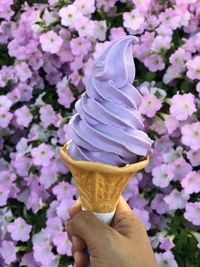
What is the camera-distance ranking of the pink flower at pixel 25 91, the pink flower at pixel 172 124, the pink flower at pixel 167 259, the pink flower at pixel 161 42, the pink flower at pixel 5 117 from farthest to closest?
the pink flower at pixel 25 91, the pink flower at pixel 5 117, the pink flower at pixel 161 42, the pink flower at pixel 172 124, the pink flower at pixel 167 259

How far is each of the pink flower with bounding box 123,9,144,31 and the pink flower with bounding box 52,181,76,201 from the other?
2.66 ft

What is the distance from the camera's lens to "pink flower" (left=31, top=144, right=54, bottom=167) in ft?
8.63

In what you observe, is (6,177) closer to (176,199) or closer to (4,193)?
(4,193)

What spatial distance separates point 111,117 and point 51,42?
1439 millimetres

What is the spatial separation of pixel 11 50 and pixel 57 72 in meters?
0.28

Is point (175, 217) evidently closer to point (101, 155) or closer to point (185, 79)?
point (185, 79)

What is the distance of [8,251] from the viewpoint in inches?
102

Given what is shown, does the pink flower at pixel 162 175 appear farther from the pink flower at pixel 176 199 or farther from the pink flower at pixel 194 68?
the pink flower at pixel 194 68

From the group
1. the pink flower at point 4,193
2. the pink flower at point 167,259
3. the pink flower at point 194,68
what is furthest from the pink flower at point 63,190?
the pink flower at point 194,68

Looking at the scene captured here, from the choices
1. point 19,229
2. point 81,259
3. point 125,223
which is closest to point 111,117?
point 125,223

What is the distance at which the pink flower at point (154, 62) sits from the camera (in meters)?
2.72

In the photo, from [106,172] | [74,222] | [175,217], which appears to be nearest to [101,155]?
[106,172]

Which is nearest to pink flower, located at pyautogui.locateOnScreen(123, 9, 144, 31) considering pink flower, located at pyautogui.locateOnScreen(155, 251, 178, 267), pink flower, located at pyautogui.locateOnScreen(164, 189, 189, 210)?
pink flower, located at pyautogui.locateOnScreen(164, 189, 189, 210)

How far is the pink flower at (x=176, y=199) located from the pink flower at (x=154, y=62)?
0.60m
